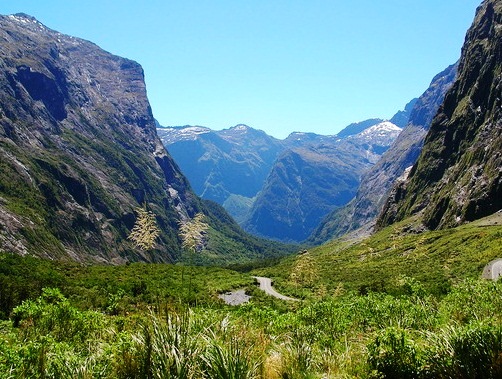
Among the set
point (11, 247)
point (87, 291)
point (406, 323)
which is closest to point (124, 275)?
point (87, 291)

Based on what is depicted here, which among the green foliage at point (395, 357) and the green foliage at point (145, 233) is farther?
the green foliage at point (145, 233)

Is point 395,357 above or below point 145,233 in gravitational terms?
below

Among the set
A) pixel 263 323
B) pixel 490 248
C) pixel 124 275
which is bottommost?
pixel 263 323

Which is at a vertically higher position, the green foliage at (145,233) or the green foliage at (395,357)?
the green foliage at (145,233)

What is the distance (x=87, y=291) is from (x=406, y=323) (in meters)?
38.8

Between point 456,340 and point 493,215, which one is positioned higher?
point 493,215

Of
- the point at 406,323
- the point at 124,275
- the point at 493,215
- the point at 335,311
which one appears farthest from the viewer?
the point at 493,215

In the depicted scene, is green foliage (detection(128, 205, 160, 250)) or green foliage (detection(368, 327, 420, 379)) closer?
green foliage (detection(368, 327, 420, 379))

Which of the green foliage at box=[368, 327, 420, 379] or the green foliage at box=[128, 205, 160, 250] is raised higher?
the green foliage at box=[128, 205, 160, 250]

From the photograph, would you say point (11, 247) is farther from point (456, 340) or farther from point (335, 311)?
point (456, 340)

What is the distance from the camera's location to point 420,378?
429 inches

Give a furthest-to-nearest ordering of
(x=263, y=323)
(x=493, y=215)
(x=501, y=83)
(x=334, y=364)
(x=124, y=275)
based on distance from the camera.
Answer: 1. (x=501, y=83)
2. (x=493, y=215)
3. (x=124, y=275)
4. (x=263, y=323)
5. (x=334, y=364)

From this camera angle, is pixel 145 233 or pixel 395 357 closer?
pixel 395 357

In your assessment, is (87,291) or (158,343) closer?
(158,343)
